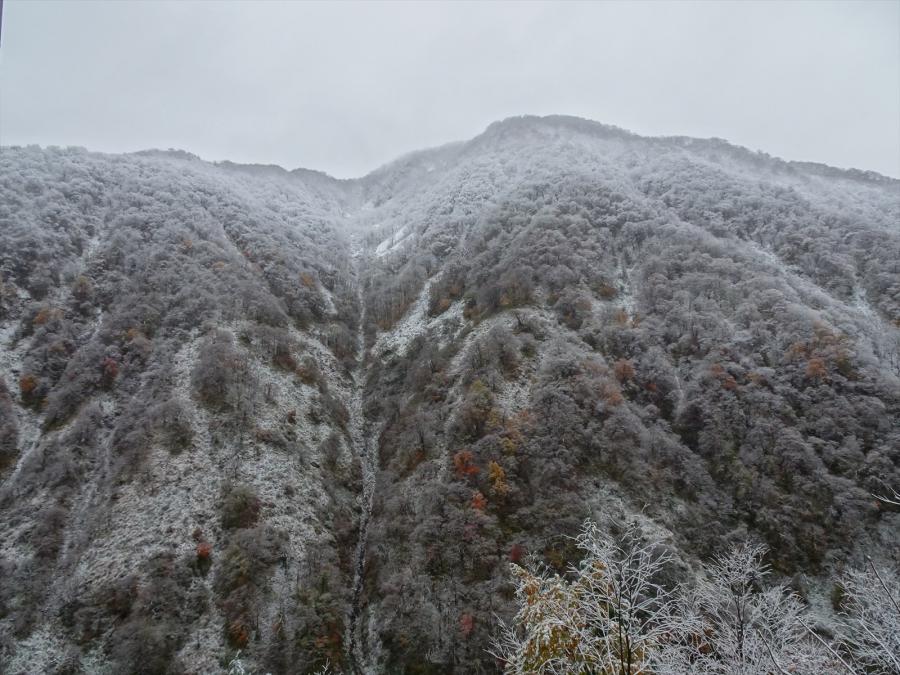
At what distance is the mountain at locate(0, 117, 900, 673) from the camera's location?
24.5 metres

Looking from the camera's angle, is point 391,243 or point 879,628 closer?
point 879,628

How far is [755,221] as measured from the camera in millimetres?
56406

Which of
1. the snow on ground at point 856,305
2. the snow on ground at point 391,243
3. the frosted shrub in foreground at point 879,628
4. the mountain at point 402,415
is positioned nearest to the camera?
the frosted shrub in foreground at point 879,628

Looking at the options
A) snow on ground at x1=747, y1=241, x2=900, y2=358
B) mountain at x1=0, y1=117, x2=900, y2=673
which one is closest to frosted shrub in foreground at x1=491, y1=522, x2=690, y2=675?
mountain at x1=0, y1=117, x2=900, y2=673

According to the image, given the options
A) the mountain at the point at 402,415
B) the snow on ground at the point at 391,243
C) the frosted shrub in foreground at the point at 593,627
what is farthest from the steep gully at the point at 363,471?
the frosted shrub in foreground at the point at 593,627

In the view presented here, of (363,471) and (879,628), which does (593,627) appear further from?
(363,471)

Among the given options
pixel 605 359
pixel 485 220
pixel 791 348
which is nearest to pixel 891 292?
pixel 791 348

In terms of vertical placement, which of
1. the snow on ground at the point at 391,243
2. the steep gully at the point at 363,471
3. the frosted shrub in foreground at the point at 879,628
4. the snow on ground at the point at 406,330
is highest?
the snow on ground at the point at 391,243

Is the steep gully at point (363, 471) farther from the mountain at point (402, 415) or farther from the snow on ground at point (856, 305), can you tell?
the snow on ground at point (856, 305)

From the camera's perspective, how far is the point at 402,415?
40062 millimetres

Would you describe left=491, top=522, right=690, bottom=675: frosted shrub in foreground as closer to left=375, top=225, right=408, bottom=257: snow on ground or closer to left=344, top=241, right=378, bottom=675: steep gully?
left=344, top=241, right=378, bottom=675: steep gully

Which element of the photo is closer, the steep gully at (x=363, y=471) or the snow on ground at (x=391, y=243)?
the steep gully at (x=363, y=471)

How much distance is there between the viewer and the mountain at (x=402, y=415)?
24484 millimetres

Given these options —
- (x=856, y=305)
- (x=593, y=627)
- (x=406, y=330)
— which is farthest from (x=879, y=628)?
(x=406, y=330)
